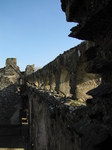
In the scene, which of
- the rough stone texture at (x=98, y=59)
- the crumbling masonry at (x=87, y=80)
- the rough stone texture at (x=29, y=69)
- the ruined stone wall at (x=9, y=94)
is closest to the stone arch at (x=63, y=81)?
the crumbling masonry at (x=87, y=80)

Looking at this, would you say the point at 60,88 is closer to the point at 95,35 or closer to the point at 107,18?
the point at 95,35

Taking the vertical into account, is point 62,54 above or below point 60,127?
above

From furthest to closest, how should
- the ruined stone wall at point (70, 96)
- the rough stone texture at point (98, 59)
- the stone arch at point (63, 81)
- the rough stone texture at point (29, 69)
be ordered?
the rough stone texture at point (29, 69)
the stone arch at point (63, 81)
the ruined stone wall at point (70, 96)
the rough stone texture at point (98, 59)

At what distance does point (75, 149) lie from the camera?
2824 mm

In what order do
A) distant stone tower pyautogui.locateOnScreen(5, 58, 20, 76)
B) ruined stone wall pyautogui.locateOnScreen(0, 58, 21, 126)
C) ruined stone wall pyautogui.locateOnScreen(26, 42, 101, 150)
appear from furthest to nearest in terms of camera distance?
distant stone tower pyautogui.locateOnScreen(5, 58, 20, 76)
ruined stone wall pyautogui.locateOnScreen(0, 58, 21, 126)
ruined stone wall pyautogui.locateOnScreen(26, 42, 101, 150)

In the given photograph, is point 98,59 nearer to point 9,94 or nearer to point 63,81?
point 63,81

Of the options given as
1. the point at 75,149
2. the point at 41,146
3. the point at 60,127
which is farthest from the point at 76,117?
the point at 41,146

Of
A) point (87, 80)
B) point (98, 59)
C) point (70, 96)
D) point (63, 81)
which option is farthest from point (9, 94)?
point (98, 59)

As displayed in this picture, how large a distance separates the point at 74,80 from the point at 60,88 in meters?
1.27

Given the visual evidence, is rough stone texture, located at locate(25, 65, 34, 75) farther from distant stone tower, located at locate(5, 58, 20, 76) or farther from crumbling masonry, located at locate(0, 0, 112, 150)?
crumbling masonry, located at locate(0, 0, 112, 150)

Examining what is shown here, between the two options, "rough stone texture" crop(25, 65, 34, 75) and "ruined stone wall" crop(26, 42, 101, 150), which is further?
"rough stone texture" crop(25, 65, 34, 75)

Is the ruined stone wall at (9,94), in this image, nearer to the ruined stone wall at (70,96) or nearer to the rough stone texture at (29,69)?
the rough stone texture at (29,69)

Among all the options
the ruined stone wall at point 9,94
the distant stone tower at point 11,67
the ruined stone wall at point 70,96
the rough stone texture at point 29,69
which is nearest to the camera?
the ruined stone wall at point 70,96

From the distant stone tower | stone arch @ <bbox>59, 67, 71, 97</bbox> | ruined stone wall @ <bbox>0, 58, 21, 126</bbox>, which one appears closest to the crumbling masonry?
stone arch @ <bbox>59, 67, 71, 97</bbox>
